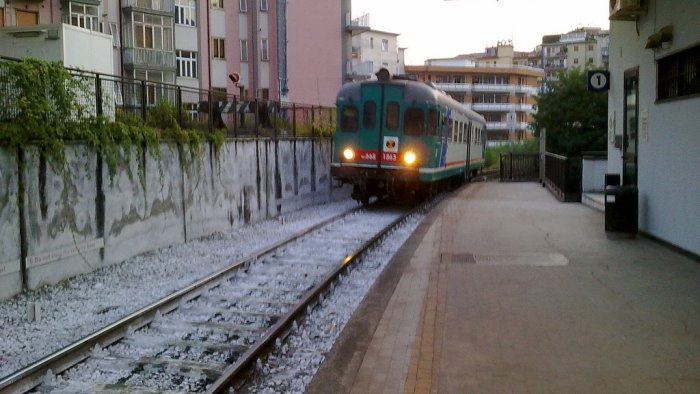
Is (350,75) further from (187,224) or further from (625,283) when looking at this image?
(625,283)

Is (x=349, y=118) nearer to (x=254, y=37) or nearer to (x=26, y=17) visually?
(x=26, y=17)

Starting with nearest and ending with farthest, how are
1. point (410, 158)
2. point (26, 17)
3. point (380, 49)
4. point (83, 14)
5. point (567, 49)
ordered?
1. point (410, 158)
2. point (26, 17)
3. point (83, 14)
4. point (380, 49)
5. point (567, 49)

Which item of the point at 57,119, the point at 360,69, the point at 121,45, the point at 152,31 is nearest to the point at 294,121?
the point at 57,119

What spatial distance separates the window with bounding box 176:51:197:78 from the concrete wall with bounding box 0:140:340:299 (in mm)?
27460

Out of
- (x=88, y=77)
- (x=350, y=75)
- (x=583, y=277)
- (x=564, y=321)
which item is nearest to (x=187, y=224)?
(x=88, y=77)

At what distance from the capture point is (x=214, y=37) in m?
47.1

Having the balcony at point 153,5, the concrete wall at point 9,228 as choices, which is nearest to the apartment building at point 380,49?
the balcony at point 153,5

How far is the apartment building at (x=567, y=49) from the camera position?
4481 inches

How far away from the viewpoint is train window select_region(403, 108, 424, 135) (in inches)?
740

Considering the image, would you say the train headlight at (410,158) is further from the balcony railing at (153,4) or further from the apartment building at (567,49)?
the apartment building at (567,49)

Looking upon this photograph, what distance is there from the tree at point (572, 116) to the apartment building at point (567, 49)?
71228 mm

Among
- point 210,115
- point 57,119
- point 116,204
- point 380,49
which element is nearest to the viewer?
point 57,119

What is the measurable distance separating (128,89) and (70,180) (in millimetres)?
2801

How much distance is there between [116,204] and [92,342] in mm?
4958
